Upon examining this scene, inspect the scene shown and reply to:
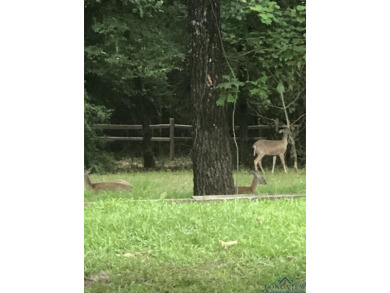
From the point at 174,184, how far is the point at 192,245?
0.88 metres

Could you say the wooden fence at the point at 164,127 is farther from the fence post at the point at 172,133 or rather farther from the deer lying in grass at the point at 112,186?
the deer lying in grass at the point at 112,186

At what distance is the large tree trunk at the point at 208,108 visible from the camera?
362 centimetres

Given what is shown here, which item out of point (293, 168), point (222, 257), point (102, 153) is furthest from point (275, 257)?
point (102, 153)

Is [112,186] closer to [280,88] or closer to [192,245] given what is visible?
[192,245]

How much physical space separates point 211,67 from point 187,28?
29cm

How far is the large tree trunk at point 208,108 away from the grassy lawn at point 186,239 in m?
0.12

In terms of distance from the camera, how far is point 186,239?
3123mm

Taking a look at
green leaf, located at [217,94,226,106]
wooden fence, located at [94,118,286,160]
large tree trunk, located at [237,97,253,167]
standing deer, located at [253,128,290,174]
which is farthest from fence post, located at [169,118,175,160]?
standing deer, located at [253,128,290,174]

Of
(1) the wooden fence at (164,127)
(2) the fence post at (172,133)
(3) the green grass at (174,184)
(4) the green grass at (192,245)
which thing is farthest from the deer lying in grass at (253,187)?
(2) the fence post at (172,133)

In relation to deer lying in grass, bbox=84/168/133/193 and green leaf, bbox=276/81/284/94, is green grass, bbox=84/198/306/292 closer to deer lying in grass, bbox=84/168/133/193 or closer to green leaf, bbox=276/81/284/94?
deer lying in grass, bbox=84/168/133/193

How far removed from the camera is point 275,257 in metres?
2.93

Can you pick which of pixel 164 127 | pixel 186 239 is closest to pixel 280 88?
pixel 164 127
